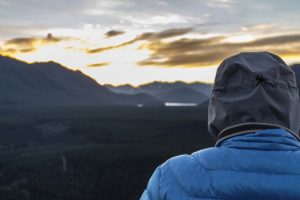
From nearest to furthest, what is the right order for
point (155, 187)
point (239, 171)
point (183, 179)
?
point (239, 171)
point (183, 179)
point (155, 187)

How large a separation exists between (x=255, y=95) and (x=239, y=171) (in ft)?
2.18

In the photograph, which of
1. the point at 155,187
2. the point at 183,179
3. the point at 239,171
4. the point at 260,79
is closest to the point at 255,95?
the point at 260,79

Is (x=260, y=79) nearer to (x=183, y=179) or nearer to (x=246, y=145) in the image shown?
(x=246, y=145)

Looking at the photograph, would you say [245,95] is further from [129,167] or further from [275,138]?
[129,167]

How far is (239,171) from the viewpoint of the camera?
3719mm

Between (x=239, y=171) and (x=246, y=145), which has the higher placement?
(x=246, y=145)

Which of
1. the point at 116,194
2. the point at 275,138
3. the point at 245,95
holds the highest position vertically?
the point at 245,95

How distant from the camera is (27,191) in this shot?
4963 inches

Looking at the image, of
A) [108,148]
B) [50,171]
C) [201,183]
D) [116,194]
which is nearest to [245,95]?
[201,183]

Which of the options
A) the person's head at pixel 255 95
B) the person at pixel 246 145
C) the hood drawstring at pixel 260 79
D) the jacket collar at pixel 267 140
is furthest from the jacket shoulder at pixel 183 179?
the hood drawstring at pixel 260 79

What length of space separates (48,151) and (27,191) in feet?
204

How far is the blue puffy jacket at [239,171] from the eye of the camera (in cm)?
360

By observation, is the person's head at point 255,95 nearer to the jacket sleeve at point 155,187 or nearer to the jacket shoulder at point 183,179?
the jacket shoulder at point 183,179

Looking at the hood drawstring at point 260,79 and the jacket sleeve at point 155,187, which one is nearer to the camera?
the hood drawstring at point 260,79
